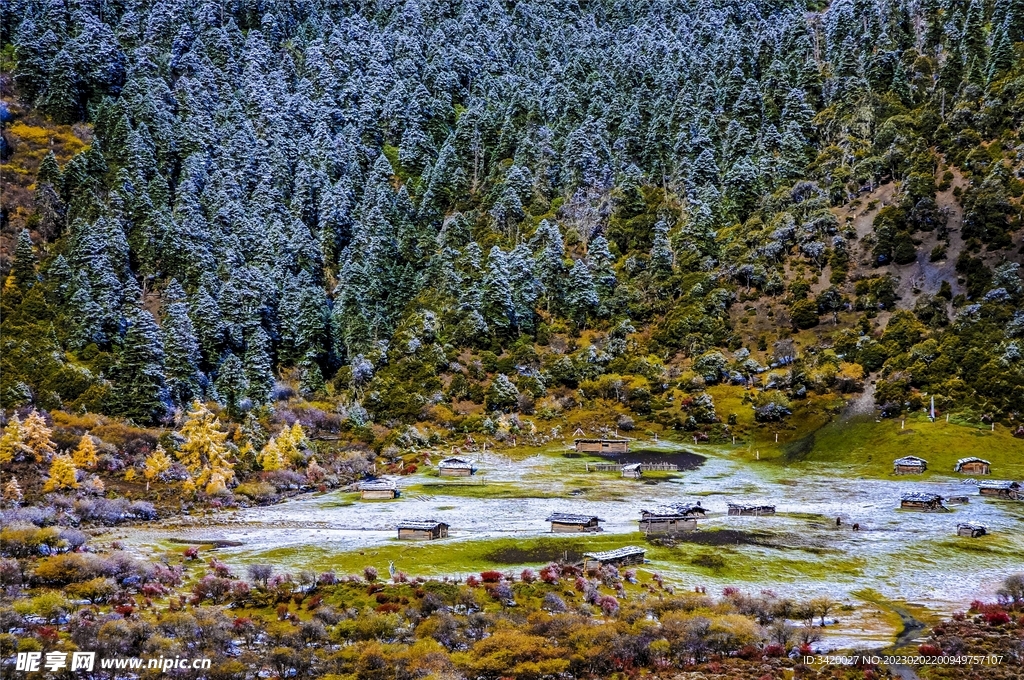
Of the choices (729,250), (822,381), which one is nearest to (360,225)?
(729,250)

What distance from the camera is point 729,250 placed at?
164 meters

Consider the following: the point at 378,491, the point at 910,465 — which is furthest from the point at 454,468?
the point at 910,465

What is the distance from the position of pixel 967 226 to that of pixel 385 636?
130 m

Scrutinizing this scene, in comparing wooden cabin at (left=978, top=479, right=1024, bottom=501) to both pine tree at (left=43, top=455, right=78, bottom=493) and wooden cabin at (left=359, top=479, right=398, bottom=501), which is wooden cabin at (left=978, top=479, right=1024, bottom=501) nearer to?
wooden cabin at (left=359, top=479, right=398, bottom=501)

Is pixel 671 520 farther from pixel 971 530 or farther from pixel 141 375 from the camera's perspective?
pixel 141 375

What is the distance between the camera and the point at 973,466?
9531 centimetres

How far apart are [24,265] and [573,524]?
422 ft

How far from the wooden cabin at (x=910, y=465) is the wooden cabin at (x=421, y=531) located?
58.1 meters

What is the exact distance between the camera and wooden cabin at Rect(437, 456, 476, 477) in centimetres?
10525

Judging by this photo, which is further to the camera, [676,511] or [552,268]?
[552,268]

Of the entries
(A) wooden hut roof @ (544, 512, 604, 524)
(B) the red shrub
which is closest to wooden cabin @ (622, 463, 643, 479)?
(A) wooden hut roof @ (544, 512, 604, 524)

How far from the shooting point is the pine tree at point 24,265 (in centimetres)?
15188

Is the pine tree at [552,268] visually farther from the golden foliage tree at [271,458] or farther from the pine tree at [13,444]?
the pine tree at [13,444]

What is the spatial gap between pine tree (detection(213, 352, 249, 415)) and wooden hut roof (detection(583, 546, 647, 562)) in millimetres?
89159
